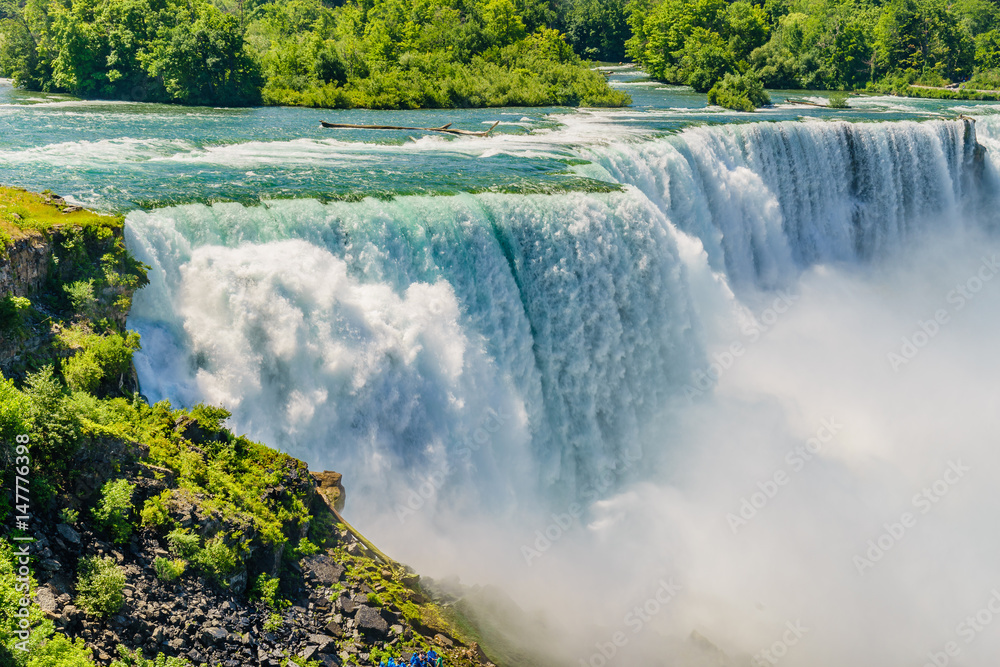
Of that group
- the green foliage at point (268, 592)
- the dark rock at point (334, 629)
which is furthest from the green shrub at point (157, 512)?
the dark rock at point (334, 629)

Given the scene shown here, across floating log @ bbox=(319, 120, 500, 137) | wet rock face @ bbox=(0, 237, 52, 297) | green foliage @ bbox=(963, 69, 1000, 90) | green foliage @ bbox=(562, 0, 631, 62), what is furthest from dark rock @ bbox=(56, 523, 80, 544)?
green foliage @ bbox=(562, 0, 631, 62)

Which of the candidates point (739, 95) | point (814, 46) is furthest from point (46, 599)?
point (814, 46)

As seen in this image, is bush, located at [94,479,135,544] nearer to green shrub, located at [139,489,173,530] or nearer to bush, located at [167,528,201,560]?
green shrub, located at [139,489,173,530]

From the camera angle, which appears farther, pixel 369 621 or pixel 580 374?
pixel 580 374

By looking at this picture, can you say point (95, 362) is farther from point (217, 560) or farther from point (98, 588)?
point (98, 588)

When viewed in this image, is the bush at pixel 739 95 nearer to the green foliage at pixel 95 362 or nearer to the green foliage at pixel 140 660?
the green foliage at pixel 95 362

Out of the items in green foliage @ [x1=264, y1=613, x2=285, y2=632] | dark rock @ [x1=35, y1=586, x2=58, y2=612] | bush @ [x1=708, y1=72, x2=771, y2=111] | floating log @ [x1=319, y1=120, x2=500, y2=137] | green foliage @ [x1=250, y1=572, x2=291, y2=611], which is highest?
bush @ [x1=708, y1=72, x2=771, y2=111]
